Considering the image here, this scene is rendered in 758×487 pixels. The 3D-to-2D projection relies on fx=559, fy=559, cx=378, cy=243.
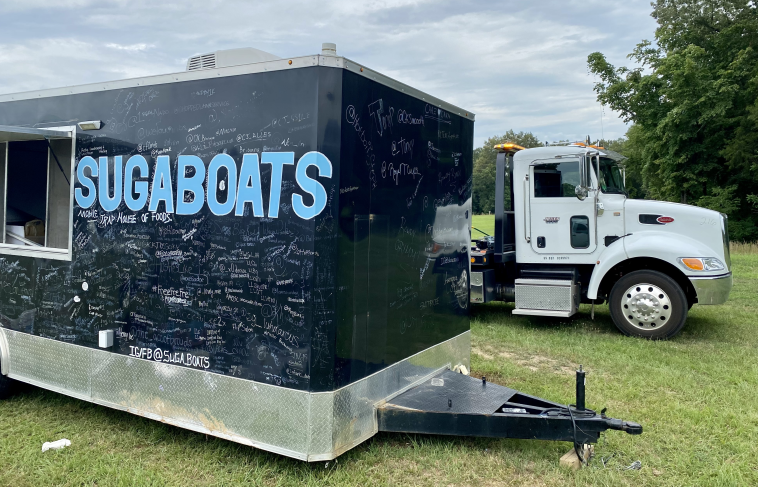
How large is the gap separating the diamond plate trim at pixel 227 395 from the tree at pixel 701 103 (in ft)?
92.7

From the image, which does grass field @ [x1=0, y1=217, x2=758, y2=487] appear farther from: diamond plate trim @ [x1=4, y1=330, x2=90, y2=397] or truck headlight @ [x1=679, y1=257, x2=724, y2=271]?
truck headlight @ [x1=679, y1=257, x2=724, y2=271]

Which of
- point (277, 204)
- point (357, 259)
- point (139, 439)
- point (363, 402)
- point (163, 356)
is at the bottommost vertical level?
point (139, 439)

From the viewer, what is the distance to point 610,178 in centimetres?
885

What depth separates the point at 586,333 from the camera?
865 centimetres

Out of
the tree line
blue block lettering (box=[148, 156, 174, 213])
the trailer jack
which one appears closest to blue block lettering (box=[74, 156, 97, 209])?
blue block lettering (box=[148, 156, 174, 213])

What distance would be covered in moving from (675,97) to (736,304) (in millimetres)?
21138

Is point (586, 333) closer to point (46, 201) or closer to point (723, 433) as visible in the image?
point (723, 433)

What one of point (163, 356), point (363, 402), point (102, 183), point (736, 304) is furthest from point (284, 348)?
point (736, 304)

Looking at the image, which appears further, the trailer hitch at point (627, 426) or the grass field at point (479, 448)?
the grass field at point (479, 448)

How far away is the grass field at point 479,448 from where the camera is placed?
3.87 m

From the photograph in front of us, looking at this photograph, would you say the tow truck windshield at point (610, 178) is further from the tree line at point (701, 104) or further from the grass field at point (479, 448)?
A: the tree line at point (701, 104)

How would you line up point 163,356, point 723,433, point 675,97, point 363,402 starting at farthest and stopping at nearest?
point 675,97, point 723,433, point 163,356, point 363,402

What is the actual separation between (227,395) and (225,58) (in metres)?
2.64

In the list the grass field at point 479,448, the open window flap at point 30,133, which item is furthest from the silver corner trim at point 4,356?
the open window flap at point 30,133
